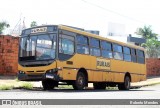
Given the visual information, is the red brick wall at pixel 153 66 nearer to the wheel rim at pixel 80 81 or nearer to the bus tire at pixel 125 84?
the bus tire at pixel 125 84

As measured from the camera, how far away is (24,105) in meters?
9.23

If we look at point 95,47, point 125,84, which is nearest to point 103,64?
point 95,47

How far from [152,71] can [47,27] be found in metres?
28.0

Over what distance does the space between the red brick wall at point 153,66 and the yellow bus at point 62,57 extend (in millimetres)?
22009

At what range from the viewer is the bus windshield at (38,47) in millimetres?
16359

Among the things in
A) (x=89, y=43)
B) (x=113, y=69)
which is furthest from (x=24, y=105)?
(x=113, y=69)

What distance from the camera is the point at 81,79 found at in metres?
17.8

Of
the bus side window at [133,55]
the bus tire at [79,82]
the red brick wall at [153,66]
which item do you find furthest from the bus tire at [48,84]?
the red brick wall at [153,66]

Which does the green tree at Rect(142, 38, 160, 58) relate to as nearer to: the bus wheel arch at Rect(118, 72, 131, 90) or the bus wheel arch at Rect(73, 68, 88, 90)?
the bus wheel arch at Rect(118, 72, 131, 90)

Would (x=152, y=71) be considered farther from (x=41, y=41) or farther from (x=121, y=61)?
(x=41, y=41)

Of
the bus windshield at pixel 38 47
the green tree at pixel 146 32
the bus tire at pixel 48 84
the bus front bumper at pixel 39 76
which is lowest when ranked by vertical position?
the bus tire at pixel 48 84

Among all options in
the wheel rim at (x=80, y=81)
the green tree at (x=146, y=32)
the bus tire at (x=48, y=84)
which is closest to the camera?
the wheel rim at (x=80, y=81)

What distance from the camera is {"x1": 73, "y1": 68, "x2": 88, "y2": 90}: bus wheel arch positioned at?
1745 centimetres

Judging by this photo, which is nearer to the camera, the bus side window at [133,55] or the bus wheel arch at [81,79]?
the bus wheel arch at [81,79]
